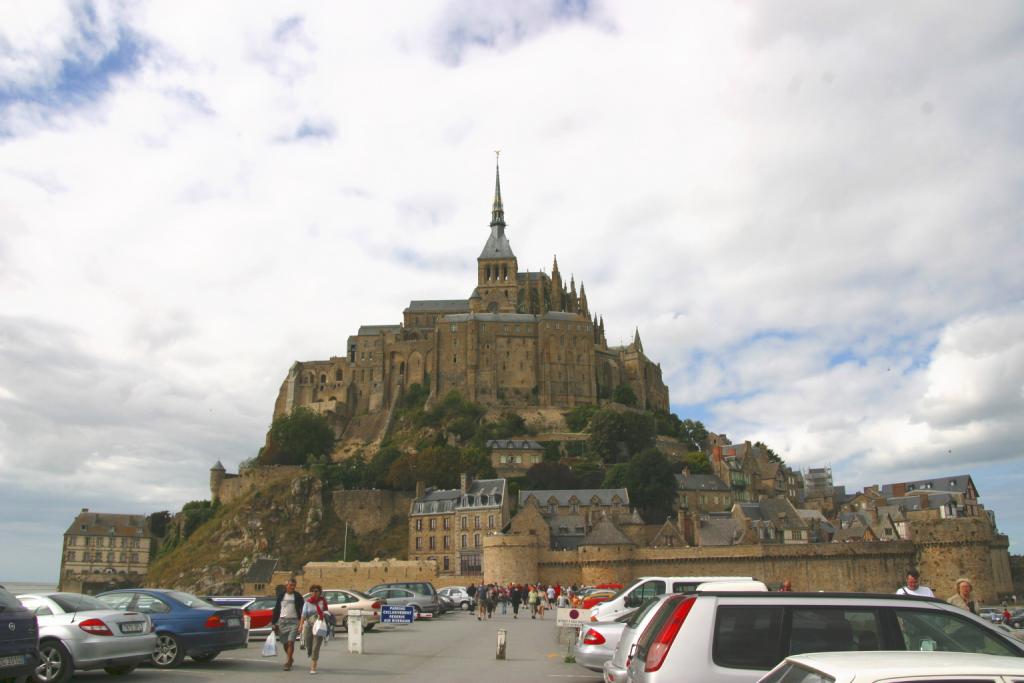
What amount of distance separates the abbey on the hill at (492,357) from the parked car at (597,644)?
3572 inches

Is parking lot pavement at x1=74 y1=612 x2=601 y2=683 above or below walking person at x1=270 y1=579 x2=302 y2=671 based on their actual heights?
below

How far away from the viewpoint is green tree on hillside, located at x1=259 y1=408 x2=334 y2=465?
9481 cm

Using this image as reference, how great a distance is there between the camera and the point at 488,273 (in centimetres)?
12444

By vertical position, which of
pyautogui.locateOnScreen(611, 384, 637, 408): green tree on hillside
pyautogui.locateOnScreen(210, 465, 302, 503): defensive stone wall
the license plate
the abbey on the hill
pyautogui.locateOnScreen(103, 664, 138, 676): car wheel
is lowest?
pyautogui.locateOnScreen(103, 664, 138, 676): car wheel

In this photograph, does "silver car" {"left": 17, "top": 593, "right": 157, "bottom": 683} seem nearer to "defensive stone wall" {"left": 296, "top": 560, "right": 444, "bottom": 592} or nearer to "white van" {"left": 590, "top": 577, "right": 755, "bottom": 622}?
"white van" {"left": 590, "top": 577, "right": 755, "bottom": 622}

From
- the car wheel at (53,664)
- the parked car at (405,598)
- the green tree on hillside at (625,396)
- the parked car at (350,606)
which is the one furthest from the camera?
the green tree on hillside at (625,396)

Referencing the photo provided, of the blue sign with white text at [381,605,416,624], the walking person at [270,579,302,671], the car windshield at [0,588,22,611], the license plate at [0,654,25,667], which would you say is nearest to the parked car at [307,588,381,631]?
the blue sign with white text at [381,605,416,624]

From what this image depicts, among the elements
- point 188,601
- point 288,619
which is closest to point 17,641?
point 188,601

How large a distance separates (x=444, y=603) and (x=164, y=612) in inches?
957

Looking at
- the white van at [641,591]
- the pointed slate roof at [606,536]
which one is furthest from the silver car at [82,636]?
the pointed slate roof at [606,536]

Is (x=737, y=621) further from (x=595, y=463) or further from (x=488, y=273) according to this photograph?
(x=488, y=273)

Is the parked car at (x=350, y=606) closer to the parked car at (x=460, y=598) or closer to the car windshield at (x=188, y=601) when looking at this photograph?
the car windshield at (x=188, y=601)

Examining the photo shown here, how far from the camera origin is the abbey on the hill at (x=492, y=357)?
108688 mm

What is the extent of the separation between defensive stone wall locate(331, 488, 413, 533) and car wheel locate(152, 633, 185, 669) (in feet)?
206
